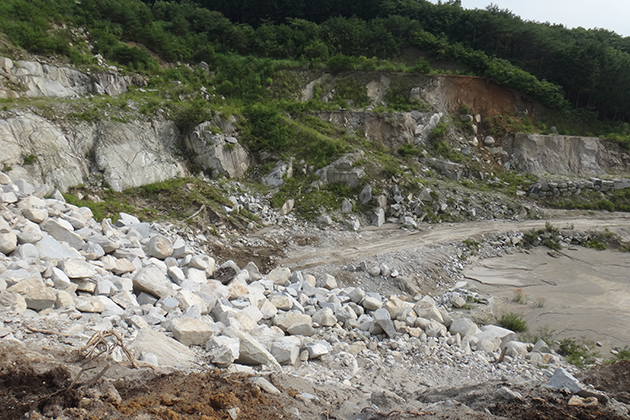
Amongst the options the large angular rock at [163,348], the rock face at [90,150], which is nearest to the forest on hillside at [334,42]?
the rock face at [90,150]

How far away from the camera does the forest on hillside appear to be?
22094 mm

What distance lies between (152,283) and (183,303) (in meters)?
0.94


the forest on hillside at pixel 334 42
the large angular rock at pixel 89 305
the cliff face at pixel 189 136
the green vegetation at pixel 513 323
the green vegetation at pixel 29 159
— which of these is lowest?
the green vegetation at pixel 513 323

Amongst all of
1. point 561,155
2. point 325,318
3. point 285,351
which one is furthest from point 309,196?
point 561,155

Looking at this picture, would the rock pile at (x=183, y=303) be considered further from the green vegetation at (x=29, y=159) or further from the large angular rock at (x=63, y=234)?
the green vegetation at (x=29, y=159)

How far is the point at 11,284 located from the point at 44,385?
3.01 metres

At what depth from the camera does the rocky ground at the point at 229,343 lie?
4477 millimetres

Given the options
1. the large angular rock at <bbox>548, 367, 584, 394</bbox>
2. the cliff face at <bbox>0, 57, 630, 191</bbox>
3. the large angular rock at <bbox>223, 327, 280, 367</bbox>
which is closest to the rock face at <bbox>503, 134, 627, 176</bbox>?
the cliff face at <bbox>0, 57, 630, 191</bbox>

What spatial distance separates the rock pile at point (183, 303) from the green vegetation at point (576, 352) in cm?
64

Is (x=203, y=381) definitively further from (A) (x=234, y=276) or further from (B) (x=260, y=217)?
(B) (x=260, y=217)

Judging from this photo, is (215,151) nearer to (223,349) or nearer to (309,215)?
(309,215)

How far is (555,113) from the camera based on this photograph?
28250 mm

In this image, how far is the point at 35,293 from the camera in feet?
20.3

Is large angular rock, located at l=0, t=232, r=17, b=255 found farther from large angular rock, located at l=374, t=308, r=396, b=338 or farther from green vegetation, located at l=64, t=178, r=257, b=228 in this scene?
large angular rock, located at l=374, t=308, r=396, b=338
